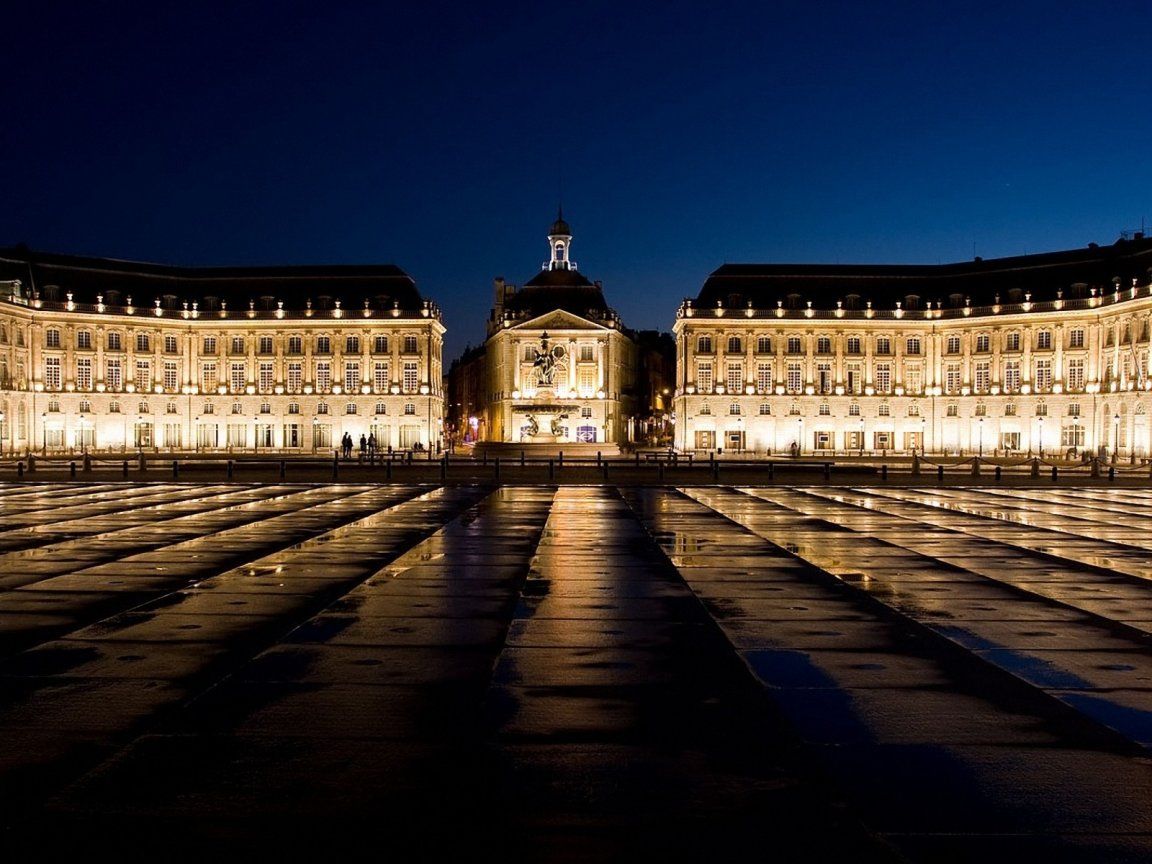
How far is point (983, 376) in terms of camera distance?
11138cm

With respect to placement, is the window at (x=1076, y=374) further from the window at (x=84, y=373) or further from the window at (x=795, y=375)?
the window at (x=84, y=373)

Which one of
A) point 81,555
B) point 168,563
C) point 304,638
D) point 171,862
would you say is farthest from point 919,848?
point 81,555

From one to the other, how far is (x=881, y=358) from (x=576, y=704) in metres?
111

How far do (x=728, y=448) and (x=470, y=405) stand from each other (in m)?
67.5

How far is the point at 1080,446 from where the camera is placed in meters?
103

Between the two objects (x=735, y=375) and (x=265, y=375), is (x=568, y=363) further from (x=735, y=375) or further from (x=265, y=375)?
(x=265, y=375)

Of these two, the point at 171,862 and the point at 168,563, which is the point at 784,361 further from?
the point at 171,862

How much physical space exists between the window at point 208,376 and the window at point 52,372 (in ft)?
44.9

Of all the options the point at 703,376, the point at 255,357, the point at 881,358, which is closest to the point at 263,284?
the point at 255,357

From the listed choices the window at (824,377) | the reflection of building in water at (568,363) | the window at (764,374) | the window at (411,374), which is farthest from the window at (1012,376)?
the window at (411,374)

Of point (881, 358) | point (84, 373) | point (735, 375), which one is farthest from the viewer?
point (735, 375)

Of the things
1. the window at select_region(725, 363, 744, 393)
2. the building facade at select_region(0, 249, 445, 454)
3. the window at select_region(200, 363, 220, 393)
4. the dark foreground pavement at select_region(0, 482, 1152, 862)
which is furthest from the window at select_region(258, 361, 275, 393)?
A: the dark foreground pavement at select_region(0, 482, 1152, 862)

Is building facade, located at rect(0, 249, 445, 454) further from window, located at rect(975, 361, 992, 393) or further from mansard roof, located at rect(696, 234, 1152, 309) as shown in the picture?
window, located at rect(975, 361, 992, 393)

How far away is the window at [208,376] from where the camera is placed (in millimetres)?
115938
